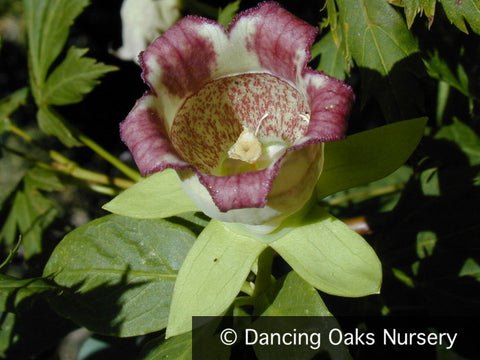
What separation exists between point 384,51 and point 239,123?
0.26 m

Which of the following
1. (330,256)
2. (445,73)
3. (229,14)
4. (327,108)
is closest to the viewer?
(327,108)

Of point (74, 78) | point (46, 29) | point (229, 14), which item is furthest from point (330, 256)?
point (46, 29)

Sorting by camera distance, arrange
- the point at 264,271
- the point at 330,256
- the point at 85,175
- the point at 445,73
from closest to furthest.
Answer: the point at 330,256 → the point at 264,271 → the point at 445,73 → the point at 85,175

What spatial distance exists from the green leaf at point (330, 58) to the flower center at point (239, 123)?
7.6 inches

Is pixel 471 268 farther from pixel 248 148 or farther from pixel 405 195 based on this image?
pixel 248 148

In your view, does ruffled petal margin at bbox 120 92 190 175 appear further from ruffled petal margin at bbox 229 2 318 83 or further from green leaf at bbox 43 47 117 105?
green leaf at bbox 43 47 117 105

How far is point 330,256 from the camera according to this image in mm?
737

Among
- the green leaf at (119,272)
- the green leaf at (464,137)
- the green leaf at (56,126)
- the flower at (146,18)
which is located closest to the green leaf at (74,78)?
the green leaf at (56,126)

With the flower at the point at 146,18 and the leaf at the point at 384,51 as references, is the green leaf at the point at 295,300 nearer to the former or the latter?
the leaf at the point at 384,51

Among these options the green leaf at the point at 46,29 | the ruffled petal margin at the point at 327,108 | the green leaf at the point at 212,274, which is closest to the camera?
the ruffled petal margin at the point at 327,108

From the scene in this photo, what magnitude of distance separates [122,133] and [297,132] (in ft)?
0.94

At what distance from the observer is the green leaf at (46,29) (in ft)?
3.94

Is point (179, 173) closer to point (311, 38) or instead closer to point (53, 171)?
point (311, 38)

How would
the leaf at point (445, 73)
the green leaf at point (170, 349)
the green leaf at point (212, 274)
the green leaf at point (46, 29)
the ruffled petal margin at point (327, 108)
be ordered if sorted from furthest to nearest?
the green leaf at point (46, 29)
the leaf at point (445, 73)
the green leaf at point (170, 349)
the green leaf at point (212, 274)
the ruffled petal margin at point (327, 108)
